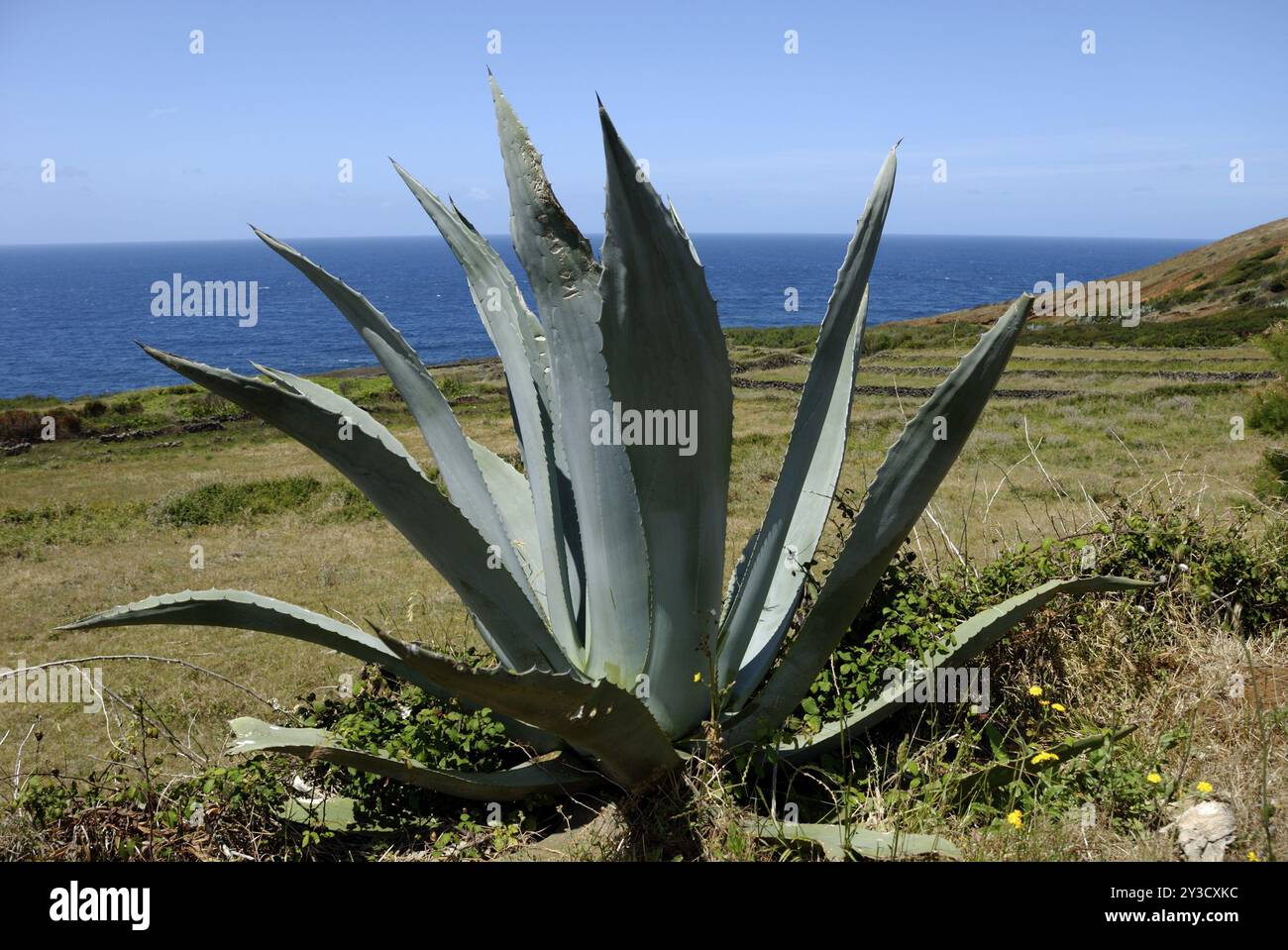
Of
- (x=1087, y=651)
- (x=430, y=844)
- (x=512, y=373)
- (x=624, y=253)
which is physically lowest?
(x=430, y=844)

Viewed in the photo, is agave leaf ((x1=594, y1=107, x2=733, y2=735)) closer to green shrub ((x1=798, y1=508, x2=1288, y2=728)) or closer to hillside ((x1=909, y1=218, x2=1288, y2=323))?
green shrub ((x1=798, y1=508, x2=1288, y2=728))

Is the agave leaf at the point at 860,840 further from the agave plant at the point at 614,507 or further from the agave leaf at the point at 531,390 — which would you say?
the agave leaf at the point at 531,390

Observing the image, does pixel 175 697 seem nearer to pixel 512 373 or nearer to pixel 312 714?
pixel 312 714

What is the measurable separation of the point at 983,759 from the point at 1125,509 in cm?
171

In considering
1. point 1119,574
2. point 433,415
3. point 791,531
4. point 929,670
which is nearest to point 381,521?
point 433,415

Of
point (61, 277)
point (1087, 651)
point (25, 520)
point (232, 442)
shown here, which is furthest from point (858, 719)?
point (61, 277)

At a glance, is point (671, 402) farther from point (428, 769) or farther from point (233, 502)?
point (233, 502)

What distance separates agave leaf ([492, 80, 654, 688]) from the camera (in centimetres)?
240

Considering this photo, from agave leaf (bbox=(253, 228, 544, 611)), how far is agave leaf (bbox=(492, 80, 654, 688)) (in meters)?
0.32

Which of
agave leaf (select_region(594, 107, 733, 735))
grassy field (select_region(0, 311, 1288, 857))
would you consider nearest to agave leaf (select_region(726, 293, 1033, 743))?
agave leaf (select_region(594, 107, 733, 735))

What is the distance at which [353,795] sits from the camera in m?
2.87

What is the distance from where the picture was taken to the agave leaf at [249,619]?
2.25m

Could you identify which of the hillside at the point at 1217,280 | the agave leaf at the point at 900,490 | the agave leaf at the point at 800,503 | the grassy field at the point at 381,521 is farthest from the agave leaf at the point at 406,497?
the hillside at the point at 1217,280

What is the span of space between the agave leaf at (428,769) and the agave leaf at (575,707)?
188mm
